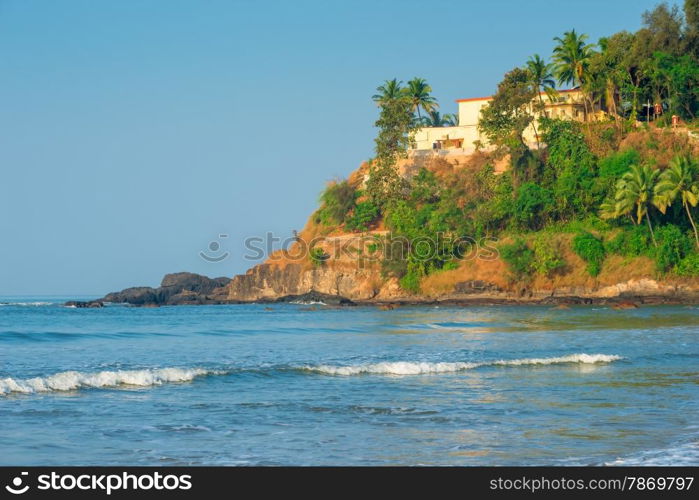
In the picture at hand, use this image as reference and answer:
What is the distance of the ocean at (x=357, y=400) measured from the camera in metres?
11.1

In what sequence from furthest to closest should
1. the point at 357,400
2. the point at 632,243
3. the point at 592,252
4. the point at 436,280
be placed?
the point at 436,280 < the point at 592,252 < the point at 632,243 < the point at 357,400

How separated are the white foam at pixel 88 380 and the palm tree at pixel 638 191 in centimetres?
4009

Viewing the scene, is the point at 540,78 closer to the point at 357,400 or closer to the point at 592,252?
the point at 592,252

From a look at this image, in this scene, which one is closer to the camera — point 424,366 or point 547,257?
point 424,366

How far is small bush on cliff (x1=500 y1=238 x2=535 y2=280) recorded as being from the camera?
57.0 meters

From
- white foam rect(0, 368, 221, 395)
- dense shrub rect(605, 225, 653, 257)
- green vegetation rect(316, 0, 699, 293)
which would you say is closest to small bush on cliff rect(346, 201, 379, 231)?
green vegetation rect(316, 0, 699, 293)

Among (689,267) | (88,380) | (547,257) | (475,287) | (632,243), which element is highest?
(632,243)

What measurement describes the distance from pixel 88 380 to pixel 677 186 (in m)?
42.8

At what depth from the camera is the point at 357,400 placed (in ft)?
51.3

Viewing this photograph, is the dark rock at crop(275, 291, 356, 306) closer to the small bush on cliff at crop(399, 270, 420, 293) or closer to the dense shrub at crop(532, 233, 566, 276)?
the small bush on cliff at crop(399, 270, 420, 293)

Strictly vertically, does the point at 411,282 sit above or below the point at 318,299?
above

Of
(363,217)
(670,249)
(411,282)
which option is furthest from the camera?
(363,217)

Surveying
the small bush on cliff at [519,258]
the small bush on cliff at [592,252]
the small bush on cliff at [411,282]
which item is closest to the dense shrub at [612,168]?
the small bush on cliff at [592,252]

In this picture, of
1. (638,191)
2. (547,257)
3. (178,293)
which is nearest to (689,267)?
(638,191)
